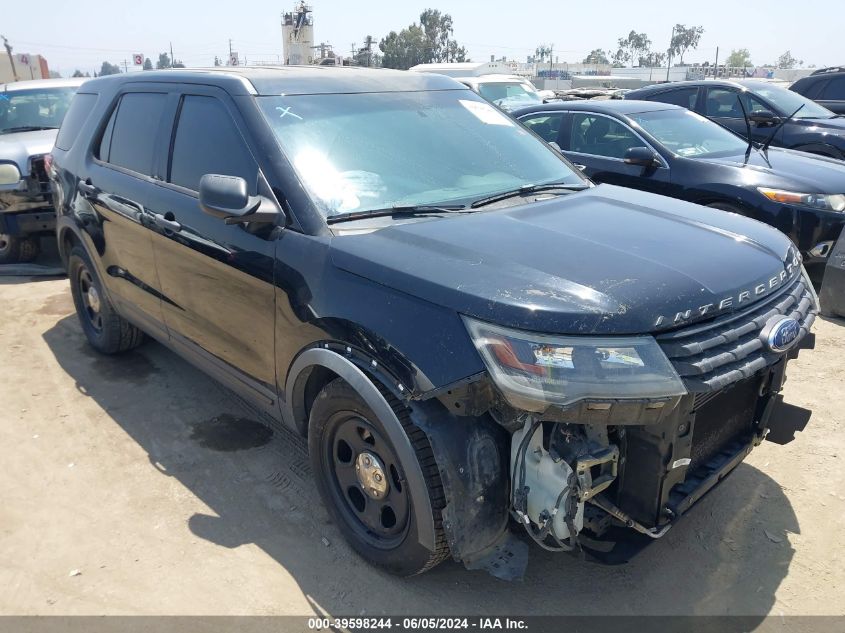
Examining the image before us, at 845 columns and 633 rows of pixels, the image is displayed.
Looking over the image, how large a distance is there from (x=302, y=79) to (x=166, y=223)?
40.2 inches

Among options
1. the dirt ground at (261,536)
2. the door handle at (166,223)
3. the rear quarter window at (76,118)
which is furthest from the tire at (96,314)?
the door handle at (166,223)

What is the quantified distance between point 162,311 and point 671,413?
113 inches

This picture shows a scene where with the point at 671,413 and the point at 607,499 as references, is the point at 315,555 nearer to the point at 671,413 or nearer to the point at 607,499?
the point at 607,499

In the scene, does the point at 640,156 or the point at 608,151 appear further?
the point at 608,151

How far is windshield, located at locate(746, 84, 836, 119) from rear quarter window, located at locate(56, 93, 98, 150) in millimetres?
8374

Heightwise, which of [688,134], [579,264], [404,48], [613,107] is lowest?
[579,264]

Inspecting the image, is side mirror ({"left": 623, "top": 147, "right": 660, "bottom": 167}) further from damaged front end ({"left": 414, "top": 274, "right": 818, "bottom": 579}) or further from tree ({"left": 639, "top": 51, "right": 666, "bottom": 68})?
tree ({"left": 639, "top": 51, "right": 666, "bottom": 68})

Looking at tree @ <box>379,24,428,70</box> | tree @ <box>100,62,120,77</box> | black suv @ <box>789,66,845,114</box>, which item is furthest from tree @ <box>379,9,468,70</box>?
black suv @ <box>789,66,845,114</box>

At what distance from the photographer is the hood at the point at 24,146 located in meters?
7.07

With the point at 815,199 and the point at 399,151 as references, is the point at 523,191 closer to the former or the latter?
the point at 399,151

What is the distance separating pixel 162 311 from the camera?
393 centimetres

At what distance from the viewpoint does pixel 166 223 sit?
3582 mm

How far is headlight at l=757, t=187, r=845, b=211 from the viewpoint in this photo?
5.69 m

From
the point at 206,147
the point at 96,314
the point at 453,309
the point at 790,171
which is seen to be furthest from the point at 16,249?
the point at 790,171
